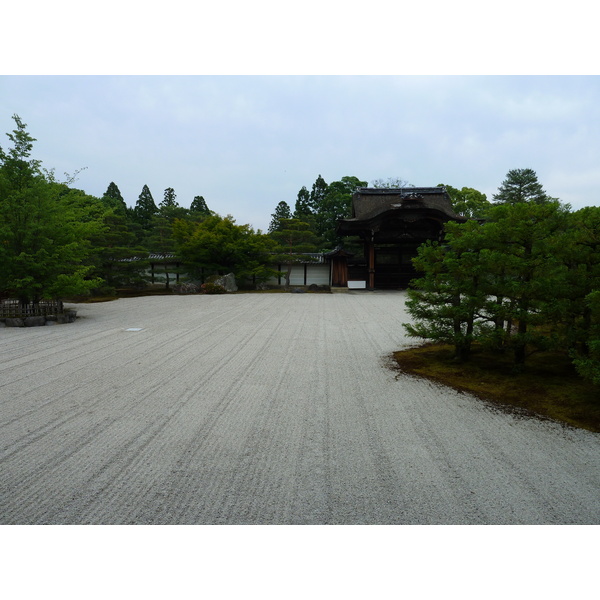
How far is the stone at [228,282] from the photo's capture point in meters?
17.6

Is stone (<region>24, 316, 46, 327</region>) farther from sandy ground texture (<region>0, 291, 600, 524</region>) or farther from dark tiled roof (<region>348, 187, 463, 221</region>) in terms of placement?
dark tiled roof (<region>348, 187, 463, 221</region>)

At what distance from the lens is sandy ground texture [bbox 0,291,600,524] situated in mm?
2170

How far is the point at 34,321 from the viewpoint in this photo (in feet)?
27.4

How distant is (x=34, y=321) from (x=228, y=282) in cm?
994

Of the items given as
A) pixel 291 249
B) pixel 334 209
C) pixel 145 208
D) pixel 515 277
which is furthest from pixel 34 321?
pixel 145 208

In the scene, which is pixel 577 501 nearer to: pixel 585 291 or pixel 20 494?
pixel 585 291

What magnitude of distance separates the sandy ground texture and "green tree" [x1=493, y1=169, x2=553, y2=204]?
26983mm

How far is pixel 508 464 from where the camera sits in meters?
2.66

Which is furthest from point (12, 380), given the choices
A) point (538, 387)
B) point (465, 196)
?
point (465, 196)

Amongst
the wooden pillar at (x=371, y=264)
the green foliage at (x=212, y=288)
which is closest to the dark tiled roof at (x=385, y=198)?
the wooden pillar at (x=371, y=264)

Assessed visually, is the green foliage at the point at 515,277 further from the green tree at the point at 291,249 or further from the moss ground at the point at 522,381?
the green tree at the point at 291,249

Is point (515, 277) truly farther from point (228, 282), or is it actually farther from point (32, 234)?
point (228, 282)

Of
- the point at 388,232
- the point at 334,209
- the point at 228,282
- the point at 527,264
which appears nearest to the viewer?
the point at 527,264

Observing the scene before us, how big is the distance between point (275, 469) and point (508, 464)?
165 centimetres
